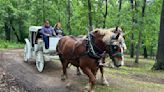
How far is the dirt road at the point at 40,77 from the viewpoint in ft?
32.6

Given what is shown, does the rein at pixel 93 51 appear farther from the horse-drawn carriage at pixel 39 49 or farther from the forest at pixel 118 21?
the horse-drawn carriage at pixel 39 49

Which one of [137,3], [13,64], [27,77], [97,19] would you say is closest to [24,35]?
[97,19]

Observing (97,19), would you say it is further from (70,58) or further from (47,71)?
(70,58)

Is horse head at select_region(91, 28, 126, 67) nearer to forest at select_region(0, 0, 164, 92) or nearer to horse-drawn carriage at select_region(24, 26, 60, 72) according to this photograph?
forest at select_region(0, 0, 164, 92)

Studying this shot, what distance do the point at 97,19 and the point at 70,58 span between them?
18.8 meters

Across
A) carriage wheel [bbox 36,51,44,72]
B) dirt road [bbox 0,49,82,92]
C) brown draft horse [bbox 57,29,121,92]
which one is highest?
brown draft horse [bbox 57,29,121,92]

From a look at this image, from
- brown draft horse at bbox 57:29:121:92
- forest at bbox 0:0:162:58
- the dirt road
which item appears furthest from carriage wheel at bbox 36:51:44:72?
forest at bbox 0:0:162:58

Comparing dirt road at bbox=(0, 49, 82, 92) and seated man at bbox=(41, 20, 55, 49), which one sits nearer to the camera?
dirt road at bbox=(0, 49, 82, 92)

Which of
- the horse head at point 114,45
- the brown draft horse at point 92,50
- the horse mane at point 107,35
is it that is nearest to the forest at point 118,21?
the brown draft horse at point 92,50

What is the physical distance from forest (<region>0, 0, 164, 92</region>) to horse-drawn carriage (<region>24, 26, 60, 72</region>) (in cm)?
181

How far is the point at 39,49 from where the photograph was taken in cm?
1331

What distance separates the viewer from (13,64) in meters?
14.6

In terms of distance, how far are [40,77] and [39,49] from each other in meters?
2.10

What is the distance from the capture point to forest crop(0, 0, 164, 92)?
14.4 m
